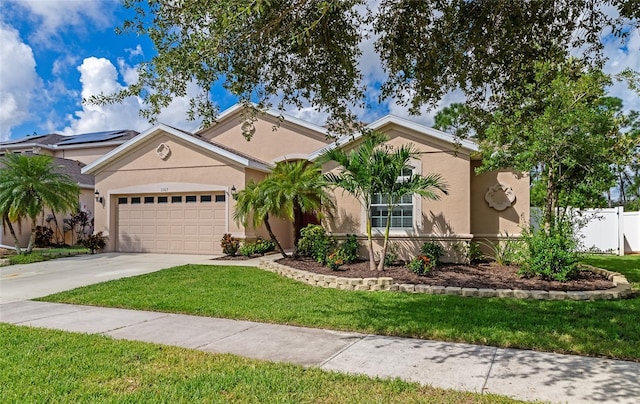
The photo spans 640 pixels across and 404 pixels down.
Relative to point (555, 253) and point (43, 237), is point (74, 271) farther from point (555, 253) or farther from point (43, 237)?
point (555, 253)

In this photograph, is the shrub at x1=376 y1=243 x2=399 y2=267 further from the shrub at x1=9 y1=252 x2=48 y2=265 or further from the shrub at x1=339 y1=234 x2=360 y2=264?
the shrub at x1=9 y1=252 x2=48 y2=265

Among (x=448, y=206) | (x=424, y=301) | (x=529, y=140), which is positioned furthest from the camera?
(x=448, y=206)

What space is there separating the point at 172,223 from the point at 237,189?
3159 millimetres

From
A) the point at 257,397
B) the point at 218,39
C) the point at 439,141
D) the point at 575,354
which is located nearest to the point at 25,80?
the point at 218,39

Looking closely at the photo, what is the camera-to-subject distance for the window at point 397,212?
42.5ft

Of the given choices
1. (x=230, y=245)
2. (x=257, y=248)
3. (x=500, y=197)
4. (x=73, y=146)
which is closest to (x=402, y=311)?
(x=500, y=197)

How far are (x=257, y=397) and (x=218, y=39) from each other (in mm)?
3719

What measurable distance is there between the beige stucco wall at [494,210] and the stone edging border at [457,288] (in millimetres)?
2578

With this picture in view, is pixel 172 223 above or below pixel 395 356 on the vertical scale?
above

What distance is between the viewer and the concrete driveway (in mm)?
10117

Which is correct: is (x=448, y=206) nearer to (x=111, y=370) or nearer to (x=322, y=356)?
(x=322, y=356)

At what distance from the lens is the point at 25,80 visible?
13281mm

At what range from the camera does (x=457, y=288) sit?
29.6ft

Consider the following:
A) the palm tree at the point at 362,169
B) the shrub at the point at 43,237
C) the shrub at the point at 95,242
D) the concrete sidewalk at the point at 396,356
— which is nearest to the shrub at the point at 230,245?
the shrub at the point at 95,242
